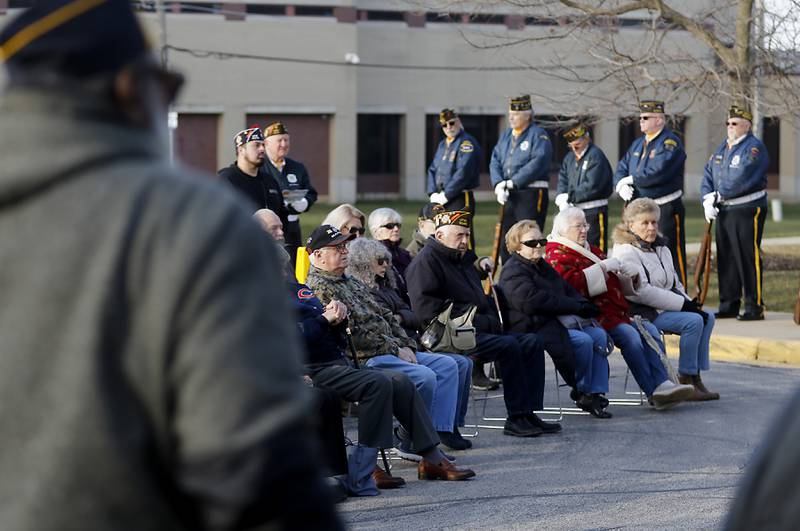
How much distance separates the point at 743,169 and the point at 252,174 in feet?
19.2

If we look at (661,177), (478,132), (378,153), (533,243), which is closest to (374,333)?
(533,243)

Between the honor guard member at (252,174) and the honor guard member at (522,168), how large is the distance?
5007 millimetres

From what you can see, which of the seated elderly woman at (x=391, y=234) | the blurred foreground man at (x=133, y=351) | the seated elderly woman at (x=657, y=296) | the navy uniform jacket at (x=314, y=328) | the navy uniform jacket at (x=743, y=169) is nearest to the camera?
the blurred foreground man at (x=133, y=351)

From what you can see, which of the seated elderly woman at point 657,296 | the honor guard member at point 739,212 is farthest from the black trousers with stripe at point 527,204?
the seated elderly woman at point 657,296

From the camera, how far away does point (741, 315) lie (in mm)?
14891

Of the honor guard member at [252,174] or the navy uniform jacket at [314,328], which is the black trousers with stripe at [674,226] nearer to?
the honor guard member at [252,174]

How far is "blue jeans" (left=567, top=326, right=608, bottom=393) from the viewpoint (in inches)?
396

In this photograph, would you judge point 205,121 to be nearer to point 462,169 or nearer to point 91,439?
point 462,169

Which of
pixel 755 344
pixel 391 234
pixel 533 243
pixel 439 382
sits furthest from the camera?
pixel 755 344

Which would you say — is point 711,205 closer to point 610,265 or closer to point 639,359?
point 610,265

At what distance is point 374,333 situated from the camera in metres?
8.30

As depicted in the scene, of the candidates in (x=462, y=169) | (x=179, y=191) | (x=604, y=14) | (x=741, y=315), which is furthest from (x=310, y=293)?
(x=604, y=14)

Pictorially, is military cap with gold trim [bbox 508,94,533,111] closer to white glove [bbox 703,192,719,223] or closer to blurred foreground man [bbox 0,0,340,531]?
white glove [bbox 703,192,719,223]

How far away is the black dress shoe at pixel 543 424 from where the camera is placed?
371 inches
